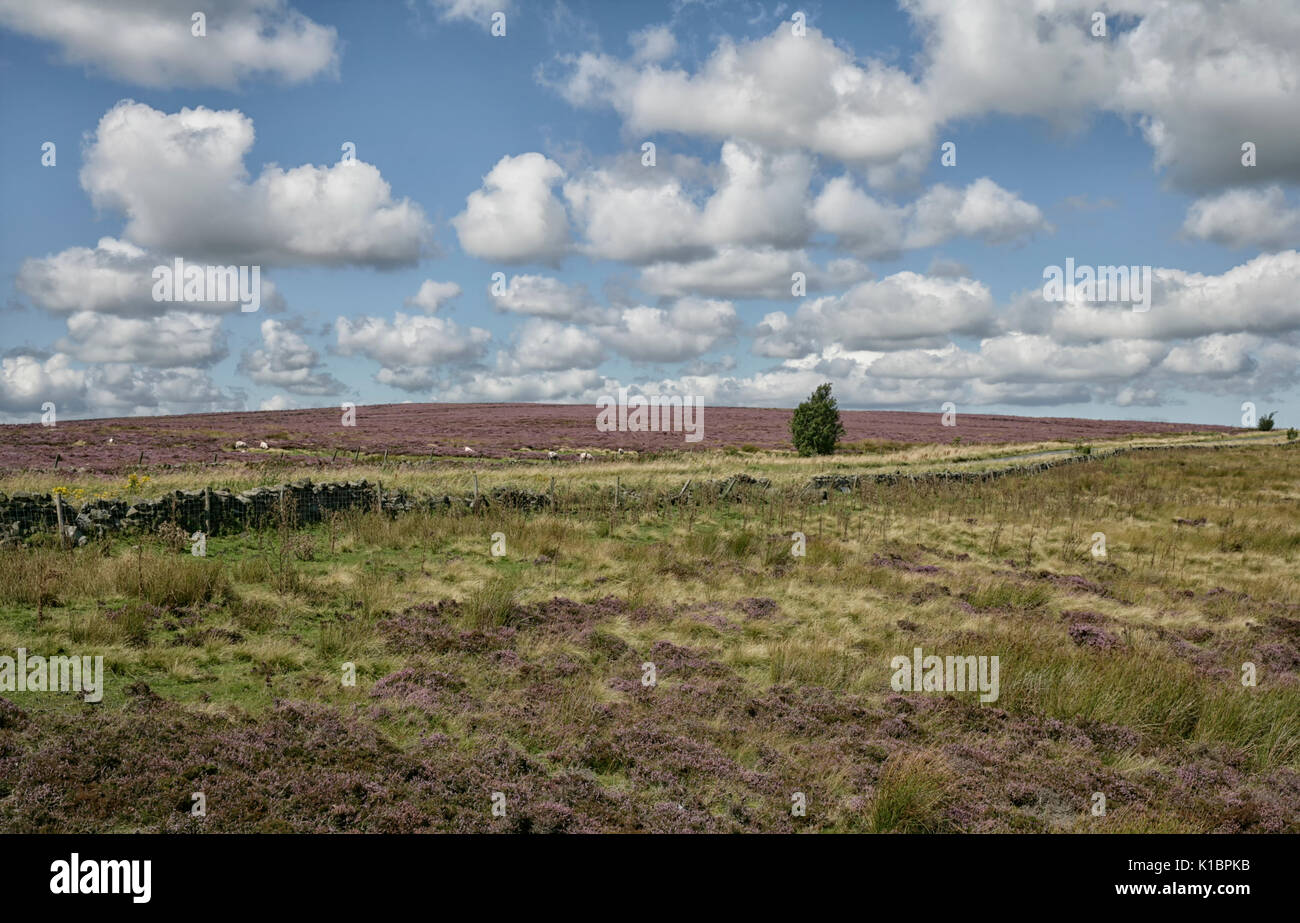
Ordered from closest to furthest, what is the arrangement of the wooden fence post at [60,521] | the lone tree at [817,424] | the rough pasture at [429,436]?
the wooden fence post at [60,521] → the rough pasture at [429,436] → the lone tree at [817,424]

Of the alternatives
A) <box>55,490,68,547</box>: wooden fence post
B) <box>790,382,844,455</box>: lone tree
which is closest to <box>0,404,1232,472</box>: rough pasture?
<box>790,382,844,455</box>: lone tree

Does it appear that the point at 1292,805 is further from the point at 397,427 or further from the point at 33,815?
the point at 397,427

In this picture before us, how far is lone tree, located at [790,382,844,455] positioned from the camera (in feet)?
155

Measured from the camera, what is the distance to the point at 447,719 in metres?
8.88

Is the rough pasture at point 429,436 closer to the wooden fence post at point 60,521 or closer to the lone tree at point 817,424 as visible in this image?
the lone tree at point 817,424

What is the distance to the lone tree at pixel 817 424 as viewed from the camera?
155 feet

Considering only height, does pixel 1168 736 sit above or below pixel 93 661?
below

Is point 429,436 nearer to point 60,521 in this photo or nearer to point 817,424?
point 817,424

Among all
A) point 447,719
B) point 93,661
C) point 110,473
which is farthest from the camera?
point 110,473

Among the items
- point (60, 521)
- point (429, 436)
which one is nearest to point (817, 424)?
point (429, 436)

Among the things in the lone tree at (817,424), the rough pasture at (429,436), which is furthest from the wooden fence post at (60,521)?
the lone tree at (817,424)
